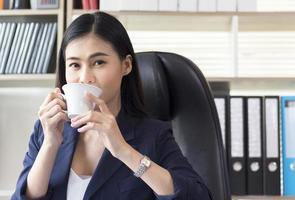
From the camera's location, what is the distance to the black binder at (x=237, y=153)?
1.86 meters

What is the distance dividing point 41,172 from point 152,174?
9.6 inches

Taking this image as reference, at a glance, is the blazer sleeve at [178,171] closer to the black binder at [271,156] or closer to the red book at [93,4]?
the black binder at [271,156]

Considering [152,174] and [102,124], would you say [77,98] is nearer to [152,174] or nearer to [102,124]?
[102,124]

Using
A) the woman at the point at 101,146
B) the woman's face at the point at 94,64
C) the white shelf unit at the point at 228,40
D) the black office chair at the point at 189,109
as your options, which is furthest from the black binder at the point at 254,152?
the woman's face at the point at 94,64

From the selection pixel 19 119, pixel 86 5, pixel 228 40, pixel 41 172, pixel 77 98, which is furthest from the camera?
pixel 19 119

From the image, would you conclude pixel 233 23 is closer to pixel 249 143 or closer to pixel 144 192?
pixel 249 143

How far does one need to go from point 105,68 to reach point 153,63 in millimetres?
261

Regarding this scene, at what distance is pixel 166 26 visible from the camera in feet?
7.19

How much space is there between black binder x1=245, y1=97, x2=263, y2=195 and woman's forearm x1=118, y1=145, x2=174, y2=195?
3.24ft

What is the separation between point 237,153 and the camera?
1858mm

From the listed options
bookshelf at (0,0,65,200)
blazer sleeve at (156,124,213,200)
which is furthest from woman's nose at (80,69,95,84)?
bookshelf at (0,0,65,200)

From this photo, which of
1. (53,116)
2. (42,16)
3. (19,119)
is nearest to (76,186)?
(53,116)

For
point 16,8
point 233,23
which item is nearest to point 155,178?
point 233,23

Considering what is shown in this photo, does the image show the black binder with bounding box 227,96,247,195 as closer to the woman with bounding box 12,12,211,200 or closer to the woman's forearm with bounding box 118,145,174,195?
the woman with bounding box 12,12,211,200
